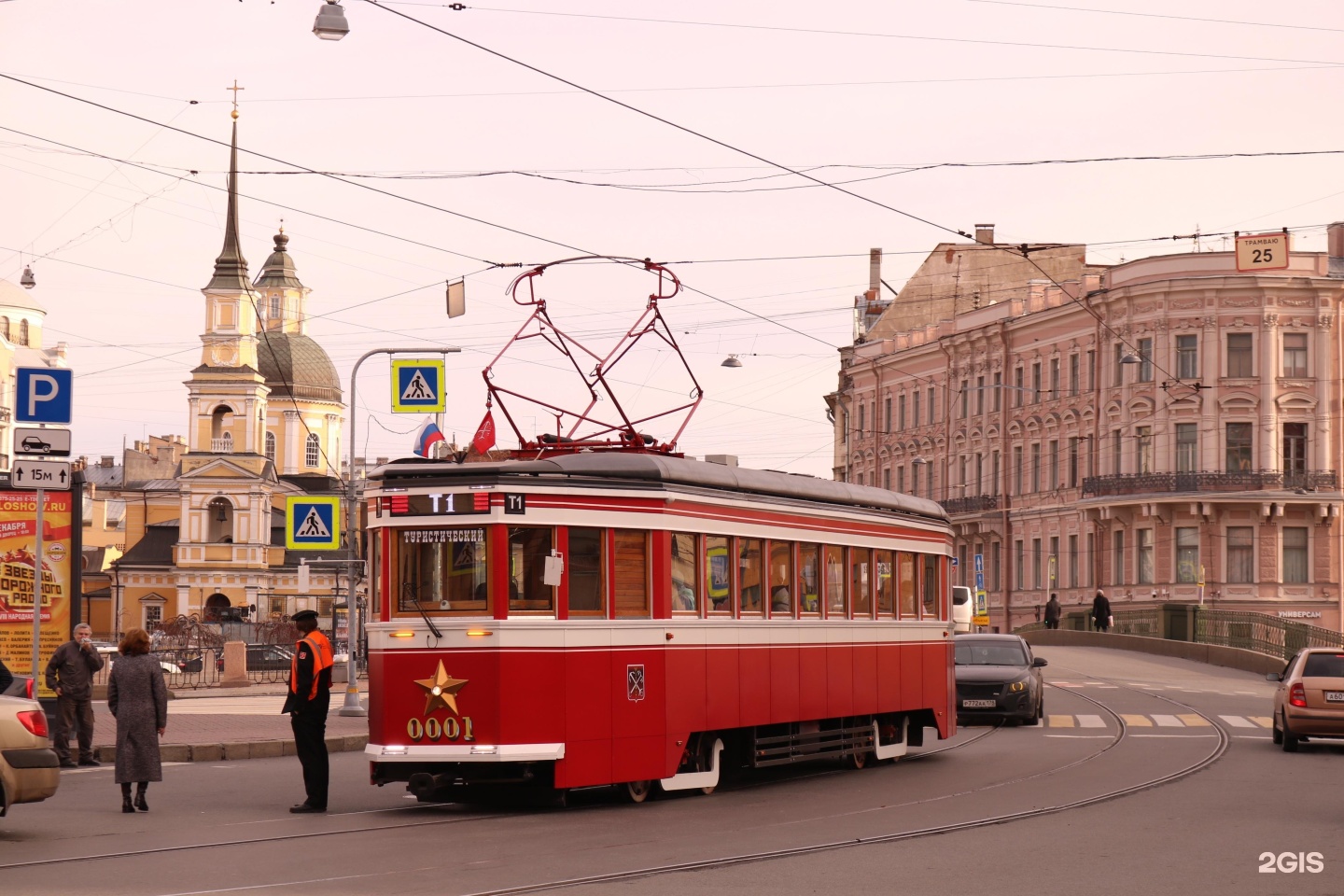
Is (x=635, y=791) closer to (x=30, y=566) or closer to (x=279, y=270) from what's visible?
(x=30, y=566)

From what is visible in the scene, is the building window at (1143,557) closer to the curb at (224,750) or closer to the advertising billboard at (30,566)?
the curb at (224,750)

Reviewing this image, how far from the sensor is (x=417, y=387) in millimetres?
30953

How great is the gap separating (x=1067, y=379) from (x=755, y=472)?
54.9m

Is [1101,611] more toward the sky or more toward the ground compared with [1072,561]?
more toward the ground

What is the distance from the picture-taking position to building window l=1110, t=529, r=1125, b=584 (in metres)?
68.5

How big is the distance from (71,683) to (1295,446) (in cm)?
5273

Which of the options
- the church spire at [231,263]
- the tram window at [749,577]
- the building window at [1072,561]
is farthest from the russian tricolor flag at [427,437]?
the church spire at [231,263]

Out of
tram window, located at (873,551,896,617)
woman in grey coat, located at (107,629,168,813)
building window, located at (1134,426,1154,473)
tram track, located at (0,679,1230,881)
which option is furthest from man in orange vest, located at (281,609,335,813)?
building window, located at (1134,426,1154,473)

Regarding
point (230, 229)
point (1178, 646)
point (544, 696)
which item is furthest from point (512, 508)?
point (230, 229)

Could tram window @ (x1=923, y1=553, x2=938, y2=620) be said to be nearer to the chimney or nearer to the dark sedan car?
the dark sedan car

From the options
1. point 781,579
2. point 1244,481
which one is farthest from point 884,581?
point 1244,481

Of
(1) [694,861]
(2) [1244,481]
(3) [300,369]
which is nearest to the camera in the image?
(1) [694,861]

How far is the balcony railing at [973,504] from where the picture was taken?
76.3 meters

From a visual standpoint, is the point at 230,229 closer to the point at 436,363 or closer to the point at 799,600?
→ the point at 436,363
